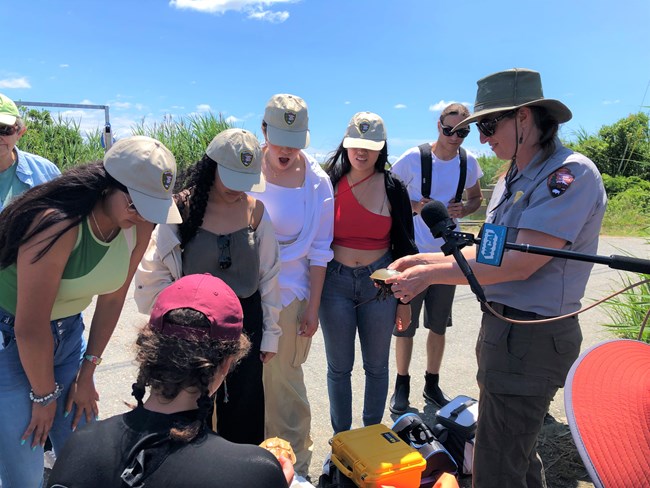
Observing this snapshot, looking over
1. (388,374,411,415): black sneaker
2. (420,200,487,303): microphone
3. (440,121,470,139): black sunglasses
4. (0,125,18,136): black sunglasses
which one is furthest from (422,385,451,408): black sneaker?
(0,125,18,136): black sunglasses

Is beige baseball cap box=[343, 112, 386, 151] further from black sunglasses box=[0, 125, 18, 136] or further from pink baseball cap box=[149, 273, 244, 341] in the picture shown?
black sunglasses box=[0, 125, 18, 136]

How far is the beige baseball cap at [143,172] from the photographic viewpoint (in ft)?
6.40

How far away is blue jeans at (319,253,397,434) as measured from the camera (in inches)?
122

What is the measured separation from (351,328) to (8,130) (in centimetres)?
228

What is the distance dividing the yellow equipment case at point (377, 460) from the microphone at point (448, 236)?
1.13 meters

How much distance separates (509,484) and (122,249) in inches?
76.7

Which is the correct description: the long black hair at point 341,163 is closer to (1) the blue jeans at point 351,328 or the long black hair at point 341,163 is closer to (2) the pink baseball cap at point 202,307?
(1) the blue jeans at point 351,328

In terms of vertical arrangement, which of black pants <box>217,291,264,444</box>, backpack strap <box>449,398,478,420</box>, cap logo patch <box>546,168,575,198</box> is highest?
cap logo patch <box>546,168,575,198</box>

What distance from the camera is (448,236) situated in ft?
5.34

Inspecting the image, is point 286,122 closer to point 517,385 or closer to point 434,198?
point 434,198

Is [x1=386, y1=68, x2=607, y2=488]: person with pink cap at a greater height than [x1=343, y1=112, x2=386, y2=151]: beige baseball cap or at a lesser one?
lesser

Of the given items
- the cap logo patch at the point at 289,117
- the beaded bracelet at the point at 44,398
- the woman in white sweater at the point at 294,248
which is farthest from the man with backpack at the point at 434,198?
the beaded bracelet at the point at 44,398

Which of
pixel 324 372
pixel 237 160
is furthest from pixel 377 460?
pixel 324 372

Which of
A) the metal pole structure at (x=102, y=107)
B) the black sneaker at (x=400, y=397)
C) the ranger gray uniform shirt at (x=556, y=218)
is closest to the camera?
the ranger gray uniform shirt at (x=556, y=218)
